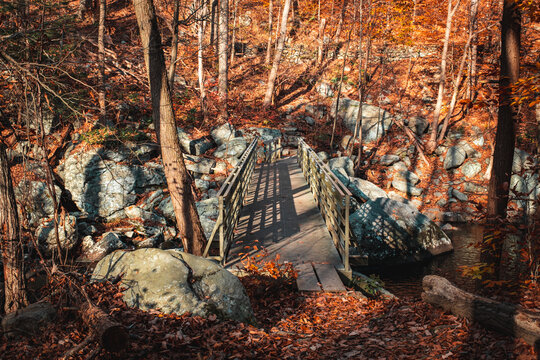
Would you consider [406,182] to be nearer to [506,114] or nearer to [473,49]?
[473,49]

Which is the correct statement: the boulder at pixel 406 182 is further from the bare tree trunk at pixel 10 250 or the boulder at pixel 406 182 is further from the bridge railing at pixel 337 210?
the bare tree trunk at pixel 10 250

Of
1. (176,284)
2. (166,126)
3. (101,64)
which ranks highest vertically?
(101,64)

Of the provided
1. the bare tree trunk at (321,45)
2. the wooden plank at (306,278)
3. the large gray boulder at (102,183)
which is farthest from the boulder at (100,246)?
the bare tree trunk at (321,45)

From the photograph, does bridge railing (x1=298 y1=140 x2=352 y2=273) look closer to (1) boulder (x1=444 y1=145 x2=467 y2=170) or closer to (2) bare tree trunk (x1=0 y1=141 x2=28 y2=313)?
(2) bare tree trunk (x1=0 y1=141 x2=28 y2=313)

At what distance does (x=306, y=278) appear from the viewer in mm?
5922

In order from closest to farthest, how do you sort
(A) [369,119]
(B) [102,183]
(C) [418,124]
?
(B) [102,183] < (C) [418,124] < (A) [369,119]

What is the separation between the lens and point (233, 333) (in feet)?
12.8

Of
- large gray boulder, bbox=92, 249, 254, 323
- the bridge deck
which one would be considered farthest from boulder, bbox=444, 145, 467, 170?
large gray boulder, bbox=92, 249, 254, 323

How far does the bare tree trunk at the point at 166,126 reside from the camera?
633cm

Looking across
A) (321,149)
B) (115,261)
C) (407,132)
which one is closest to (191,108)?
(321,149)

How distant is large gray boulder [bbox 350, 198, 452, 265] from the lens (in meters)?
10.5

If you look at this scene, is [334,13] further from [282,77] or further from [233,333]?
[233,333]

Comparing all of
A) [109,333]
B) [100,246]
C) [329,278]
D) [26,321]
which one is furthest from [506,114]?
[100,246]

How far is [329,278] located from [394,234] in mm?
5750
